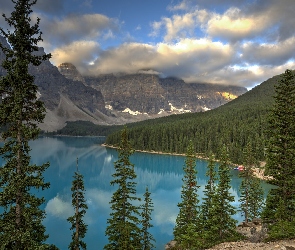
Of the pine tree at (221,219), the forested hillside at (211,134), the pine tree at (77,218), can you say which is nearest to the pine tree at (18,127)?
the pine tree at (77,218)

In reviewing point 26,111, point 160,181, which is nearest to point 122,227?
point 26,111

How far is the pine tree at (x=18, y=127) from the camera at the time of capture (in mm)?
14266

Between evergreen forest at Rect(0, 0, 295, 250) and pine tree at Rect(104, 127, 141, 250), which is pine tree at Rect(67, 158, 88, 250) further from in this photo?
pine tree at Rect(104, 127, 141, 250)

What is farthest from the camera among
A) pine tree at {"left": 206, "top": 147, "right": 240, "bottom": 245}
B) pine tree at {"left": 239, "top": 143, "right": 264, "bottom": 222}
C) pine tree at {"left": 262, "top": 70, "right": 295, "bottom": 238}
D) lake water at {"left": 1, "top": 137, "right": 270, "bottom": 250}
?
Result: lake water at {"left": 1, "top": 137, "right": 270, "bottom": 250}

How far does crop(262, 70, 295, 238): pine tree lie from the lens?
2348cm

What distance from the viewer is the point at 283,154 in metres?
24.0

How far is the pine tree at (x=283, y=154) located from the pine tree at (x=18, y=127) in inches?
810

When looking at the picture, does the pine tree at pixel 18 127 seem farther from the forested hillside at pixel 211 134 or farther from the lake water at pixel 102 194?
the forested hillside at pixel 211 134

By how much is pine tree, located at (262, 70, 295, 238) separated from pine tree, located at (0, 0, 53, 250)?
810 inches

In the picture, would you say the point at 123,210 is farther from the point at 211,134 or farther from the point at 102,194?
the point at 211,134

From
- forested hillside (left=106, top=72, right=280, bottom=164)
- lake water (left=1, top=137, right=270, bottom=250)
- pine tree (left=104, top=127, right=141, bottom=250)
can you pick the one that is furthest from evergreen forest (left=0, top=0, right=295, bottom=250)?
forested hillside (left=106, top=72, right=280, bottom=164)

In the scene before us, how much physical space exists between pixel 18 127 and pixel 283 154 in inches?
901

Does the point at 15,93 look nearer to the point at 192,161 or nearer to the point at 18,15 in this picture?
the point at 18,15

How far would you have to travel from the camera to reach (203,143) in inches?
6225
